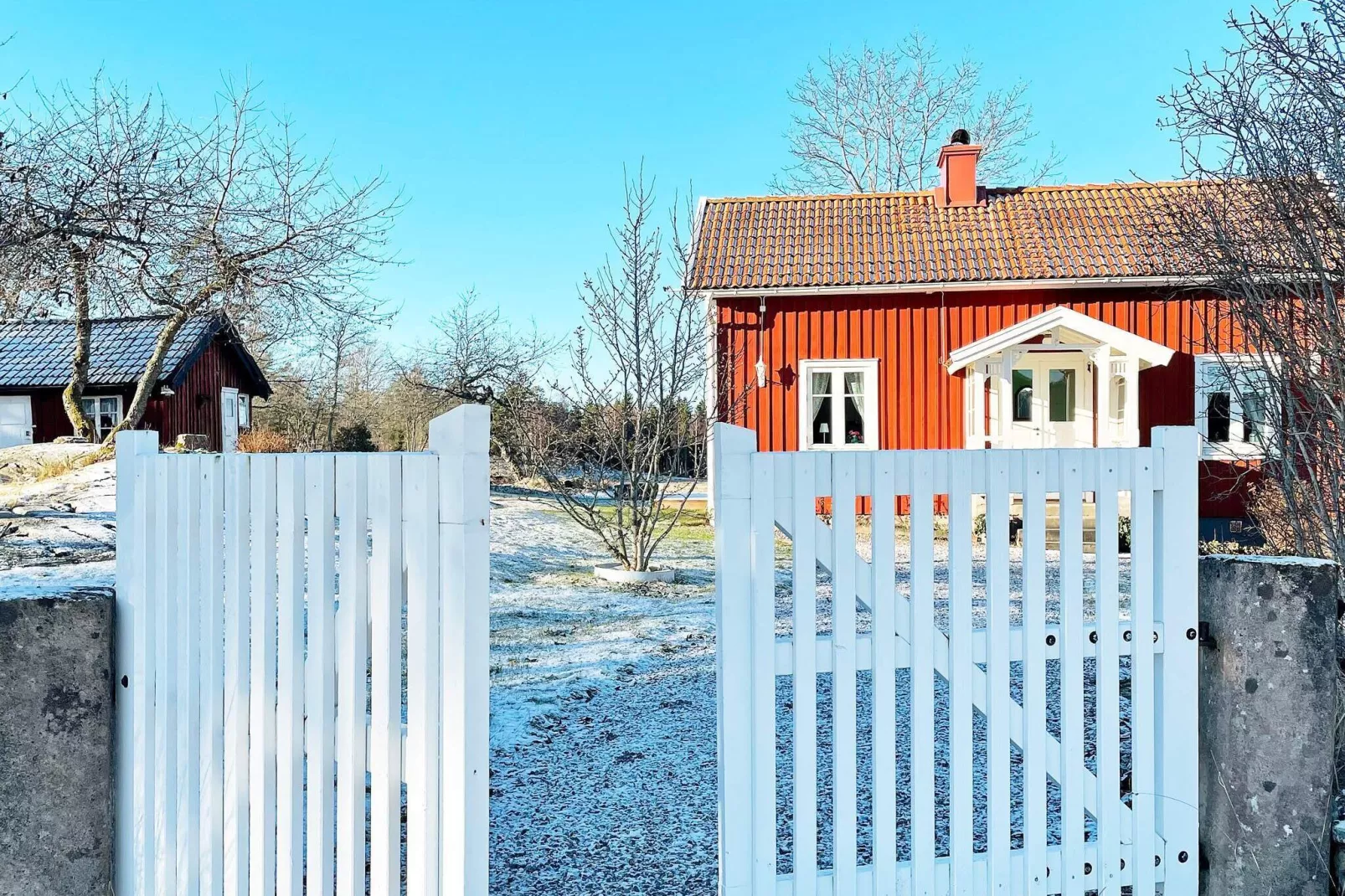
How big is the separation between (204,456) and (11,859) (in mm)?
1062

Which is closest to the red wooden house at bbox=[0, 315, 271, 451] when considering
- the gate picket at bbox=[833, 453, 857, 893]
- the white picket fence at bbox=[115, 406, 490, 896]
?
the white picket fence at bbox=[115, 406, 490, 896]

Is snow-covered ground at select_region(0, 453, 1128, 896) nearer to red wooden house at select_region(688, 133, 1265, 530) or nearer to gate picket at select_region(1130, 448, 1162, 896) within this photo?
gate picket at select_region(1130, 448, 1162, 896)

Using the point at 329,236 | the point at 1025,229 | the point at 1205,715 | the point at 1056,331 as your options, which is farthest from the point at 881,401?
the point at 1205,715

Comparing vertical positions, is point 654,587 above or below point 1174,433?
below

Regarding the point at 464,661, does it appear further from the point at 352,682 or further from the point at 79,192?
the point at 79,192

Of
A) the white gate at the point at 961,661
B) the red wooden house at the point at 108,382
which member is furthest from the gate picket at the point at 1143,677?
the red wooden house at the point at 108,382

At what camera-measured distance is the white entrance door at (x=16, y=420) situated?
20.7m

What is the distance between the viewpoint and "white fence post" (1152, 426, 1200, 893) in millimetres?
2209

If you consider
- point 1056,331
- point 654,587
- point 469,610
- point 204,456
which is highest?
point 1056,331

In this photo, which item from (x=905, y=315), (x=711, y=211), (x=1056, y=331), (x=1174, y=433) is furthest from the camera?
(x=711, y=211)

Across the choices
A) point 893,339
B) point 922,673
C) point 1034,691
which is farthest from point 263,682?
point 893,339

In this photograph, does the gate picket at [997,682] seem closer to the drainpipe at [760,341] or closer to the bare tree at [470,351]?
the drainpipe at [760,341]

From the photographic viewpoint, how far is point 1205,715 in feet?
7.51

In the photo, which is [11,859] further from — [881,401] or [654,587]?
[881,401]
